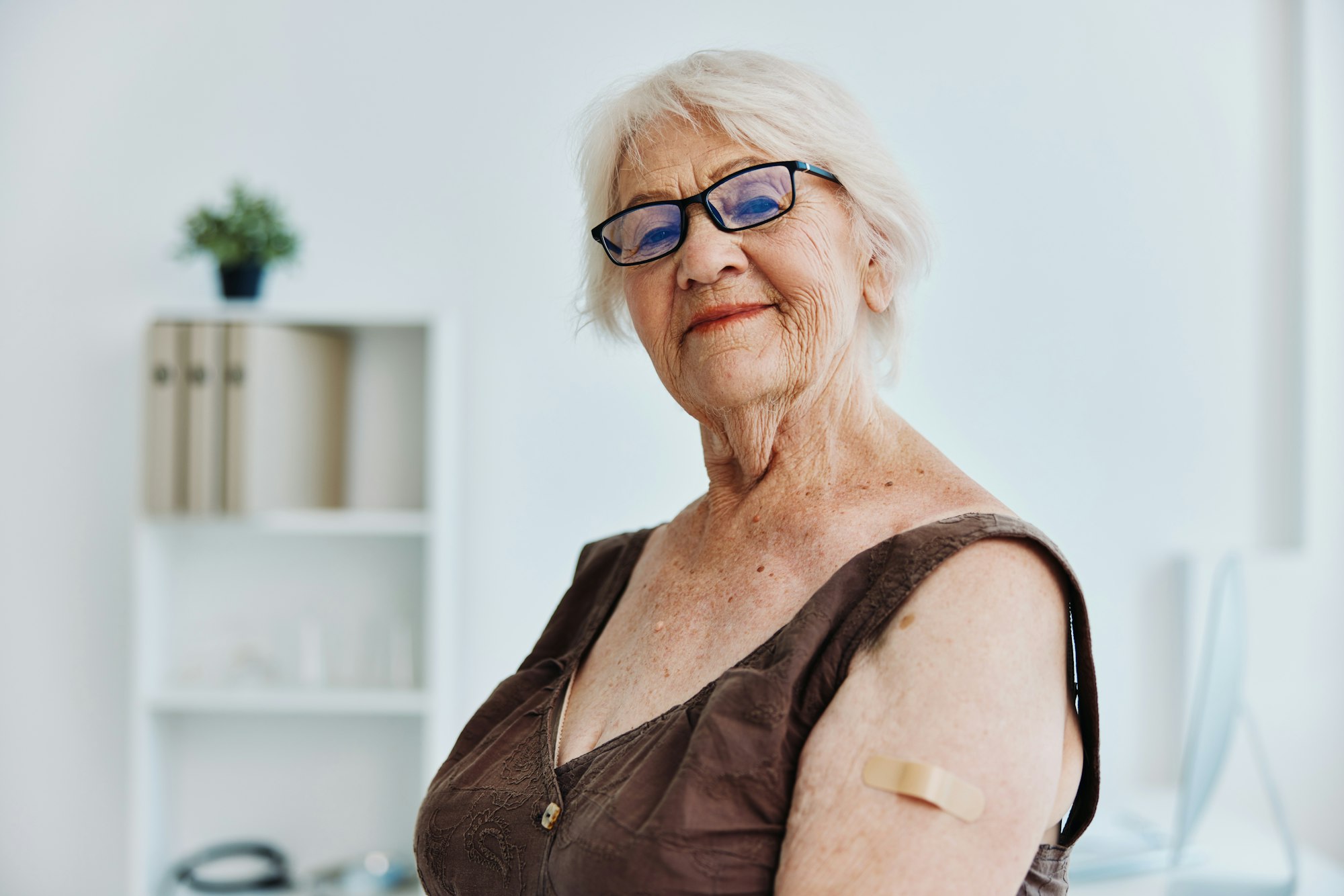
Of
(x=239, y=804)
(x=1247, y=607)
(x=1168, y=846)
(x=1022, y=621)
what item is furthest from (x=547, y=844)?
(x=1247, y=607)

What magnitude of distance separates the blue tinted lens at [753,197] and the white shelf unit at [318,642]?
1770 mm

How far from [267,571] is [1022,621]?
248cm

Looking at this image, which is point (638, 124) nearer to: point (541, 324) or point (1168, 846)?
point (541, 324)

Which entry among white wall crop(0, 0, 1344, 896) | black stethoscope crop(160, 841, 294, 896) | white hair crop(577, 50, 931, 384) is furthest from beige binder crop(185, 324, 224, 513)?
white hair crop(577, 50, 931, 384)

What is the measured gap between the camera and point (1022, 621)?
724mm

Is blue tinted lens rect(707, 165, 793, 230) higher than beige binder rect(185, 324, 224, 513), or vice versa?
blue tinted lens rect(707, 165, 793, 230)

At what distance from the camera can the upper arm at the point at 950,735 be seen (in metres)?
0.67

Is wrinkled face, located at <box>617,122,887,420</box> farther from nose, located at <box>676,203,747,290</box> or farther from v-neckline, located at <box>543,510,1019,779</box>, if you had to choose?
v-neckline, located at <box>543,510,1019,779</box>

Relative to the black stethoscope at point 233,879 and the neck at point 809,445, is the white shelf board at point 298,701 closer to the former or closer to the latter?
the black stethoscope at point 233,879

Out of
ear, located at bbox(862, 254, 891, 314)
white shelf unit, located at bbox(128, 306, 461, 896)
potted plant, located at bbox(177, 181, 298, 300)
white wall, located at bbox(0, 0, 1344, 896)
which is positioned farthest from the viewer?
white wall, located at bbox(0, 0, 1344, 896)

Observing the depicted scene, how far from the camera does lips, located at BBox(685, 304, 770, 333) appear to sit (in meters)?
0.96

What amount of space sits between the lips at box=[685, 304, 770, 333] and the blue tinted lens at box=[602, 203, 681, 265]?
71mm

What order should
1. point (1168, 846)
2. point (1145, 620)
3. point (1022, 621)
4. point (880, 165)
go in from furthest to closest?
point (1145, 620) → point (1168, 846) → point (880, 165) → point (1022, 621)

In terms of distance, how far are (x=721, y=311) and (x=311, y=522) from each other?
72.8 inches
